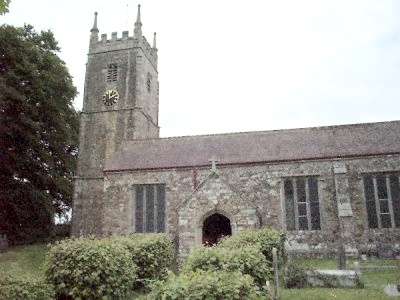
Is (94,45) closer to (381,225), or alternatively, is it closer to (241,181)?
(241,181)

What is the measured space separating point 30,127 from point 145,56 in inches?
433

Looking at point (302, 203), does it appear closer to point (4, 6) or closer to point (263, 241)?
point (263, 241)

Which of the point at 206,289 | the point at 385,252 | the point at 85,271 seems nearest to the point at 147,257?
the point at 85,271

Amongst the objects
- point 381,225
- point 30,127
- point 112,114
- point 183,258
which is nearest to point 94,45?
point 112,114

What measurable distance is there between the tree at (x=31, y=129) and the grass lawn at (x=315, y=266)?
10.7 ft

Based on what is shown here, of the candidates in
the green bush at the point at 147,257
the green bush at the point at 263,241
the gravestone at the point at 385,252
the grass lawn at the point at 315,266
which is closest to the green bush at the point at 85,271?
the grass lawn at the point at 315,266

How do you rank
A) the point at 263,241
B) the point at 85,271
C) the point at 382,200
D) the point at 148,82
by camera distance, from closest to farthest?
the point at 85,271 < the point at 263,241 < the point at 382,200 < the point at 148,82

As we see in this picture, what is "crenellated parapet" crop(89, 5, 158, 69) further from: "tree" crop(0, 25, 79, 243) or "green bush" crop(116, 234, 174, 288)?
"green bush" crop(116, 234, 174, 288)

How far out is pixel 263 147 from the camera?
24.9 meters

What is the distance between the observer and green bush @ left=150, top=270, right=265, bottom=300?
6.05 meters

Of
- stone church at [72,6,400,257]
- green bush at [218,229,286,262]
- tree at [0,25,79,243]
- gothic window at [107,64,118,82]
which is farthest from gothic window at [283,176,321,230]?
tree at [0,25,79,243]

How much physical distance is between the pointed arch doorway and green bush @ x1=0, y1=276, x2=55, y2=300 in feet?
45.7

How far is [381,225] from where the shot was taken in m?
21.5

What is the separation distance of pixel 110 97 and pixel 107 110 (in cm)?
107
